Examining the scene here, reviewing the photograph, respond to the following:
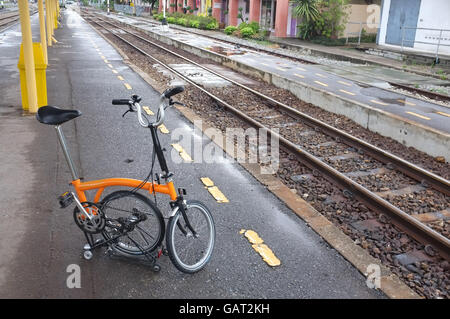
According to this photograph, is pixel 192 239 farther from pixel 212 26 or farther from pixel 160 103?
pixel 212 26

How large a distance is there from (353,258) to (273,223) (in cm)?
105

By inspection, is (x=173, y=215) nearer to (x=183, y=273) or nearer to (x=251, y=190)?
(x=183, y=273)

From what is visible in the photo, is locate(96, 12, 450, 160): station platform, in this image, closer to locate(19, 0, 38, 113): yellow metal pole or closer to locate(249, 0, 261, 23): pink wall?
locate(19, 0, 38, 113): yellow metal pole

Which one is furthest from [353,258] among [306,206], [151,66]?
[151,66]

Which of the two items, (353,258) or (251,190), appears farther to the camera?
(251,190)

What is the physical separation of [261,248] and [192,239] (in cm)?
77

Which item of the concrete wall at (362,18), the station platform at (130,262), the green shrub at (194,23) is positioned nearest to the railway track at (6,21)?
the green shrub at (194,23)

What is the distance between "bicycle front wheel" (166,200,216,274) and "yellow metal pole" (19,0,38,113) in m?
6.55

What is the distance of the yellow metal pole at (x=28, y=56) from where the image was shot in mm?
9133

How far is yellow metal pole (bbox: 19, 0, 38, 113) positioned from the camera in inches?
360

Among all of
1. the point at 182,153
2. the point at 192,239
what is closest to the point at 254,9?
the point at 182,153

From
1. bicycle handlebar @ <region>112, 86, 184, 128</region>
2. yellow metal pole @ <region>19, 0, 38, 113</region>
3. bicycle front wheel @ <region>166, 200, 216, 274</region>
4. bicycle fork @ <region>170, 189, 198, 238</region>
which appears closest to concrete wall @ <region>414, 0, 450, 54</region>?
yellow metal pole @ <region>19, 0, 38, 113</region>

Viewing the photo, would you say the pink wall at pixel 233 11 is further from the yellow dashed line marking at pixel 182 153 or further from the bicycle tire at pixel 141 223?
the bicycle tire at pixel 141 223
